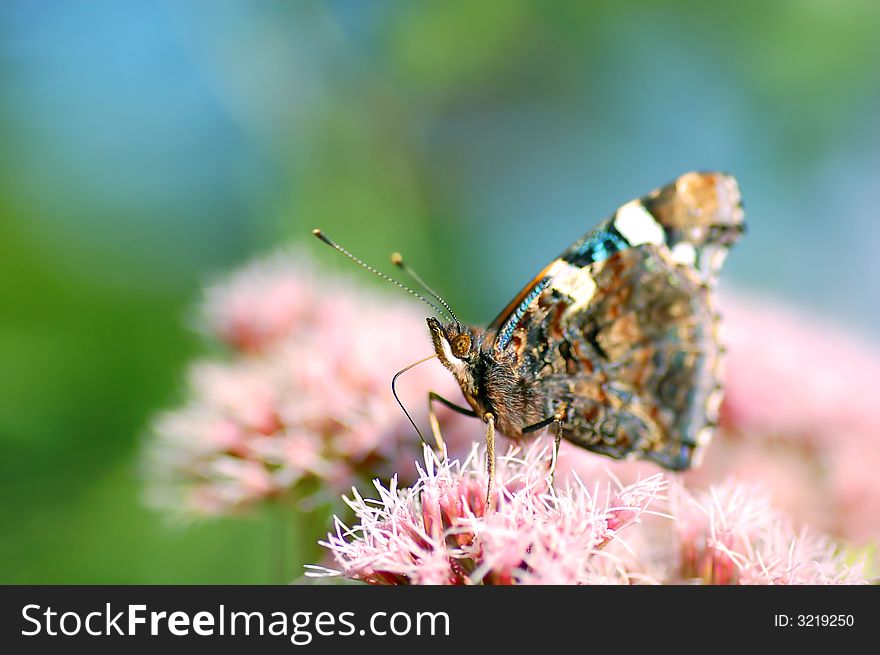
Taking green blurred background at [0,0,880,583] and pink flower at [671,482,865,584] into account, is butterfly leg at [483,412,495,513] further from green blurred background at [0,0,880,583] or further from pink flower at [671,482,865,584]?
green blurred background at [0,0,880,583]

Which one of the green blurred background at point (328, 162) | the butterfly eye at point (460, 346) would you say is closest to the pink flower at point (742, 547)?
the butterfly eye at point (460, 346)

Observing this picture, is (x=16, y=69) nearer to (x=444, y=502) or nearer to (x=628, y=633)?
(x=444, y=502)

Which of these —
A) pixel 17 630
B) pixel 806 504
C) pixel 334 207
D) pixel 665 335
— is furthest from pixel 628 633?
pixel 334 207

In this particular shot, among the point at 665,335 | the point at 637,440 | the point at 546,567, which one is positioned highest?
the point at 665,335

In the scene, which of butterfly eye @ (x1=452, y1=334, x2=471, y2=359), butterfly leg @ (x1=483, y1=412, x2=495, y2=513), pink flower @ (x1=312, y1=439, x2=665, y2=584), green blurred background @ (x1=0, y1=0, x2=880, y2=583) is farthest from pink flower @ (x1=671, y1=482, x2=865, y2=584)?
green blurred background @ (x1=0, y1=0, x2=880, y2=583)

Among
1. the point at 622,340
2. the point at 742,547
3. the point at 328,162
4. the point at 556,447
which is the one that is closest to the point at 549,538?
the point at 556,447

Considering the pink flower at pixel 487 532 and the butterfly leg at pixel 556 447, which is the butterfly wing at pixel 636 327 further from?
the pink flower at pixel 487 532
